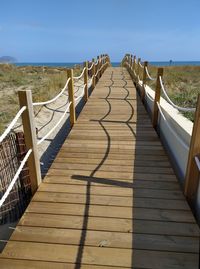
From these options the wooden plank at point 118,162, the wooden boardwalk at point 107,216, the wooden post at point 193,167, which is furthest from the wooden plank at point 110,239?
the wooden plank at point 118,162

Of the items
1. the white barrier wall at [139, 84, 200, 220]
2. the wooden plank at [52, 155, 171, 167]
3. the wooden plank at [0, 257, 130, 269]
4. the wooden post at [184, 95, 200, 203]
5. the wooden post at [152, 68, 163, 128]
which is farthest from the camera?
the wooden post at [152, 68, 163, 128]

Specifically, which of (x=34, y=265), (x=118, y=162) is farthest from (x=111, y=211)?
(x=118, y=162)

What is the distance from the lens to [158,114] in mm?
5156

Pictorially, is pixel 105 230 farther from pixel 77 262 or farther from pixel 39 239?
pixel 39 239

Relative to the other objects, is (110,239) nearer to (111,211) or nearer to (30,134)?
(111,211)

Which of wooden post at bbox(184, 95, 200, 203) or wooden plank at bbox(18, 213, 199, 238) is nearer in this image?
wooden plank at bbox(18, 213, 199, 238)

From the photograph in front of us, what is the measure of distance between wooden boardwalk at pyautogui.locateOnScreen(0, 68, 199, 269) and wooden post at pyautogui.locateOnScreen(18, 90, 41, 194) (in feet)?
0.56

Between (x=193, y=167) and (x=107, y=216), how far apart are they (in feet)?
3.36

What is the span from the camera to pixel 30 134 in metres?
2.70

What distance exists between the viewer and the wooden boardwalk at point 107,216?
2.02 m

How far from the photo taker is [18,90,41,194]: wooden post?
8.40ft

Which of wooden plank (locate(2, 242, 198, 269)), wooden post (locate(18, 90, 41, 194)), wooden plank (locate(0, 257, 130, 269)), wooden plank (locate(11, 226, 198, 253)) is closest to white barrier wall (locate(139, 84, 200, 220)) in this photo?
wooden plank (locate(11, 226, 198, 253))

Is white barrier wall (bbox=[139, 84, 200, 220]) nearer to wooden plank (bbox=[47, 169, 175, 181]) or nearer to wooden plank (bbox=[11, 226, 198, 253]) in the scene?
wooden plank (bbox=[47, 169, 175, 181])

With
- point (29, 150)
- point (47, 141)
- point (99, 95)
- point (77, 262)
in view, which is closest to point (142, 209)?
point (77, 262)
